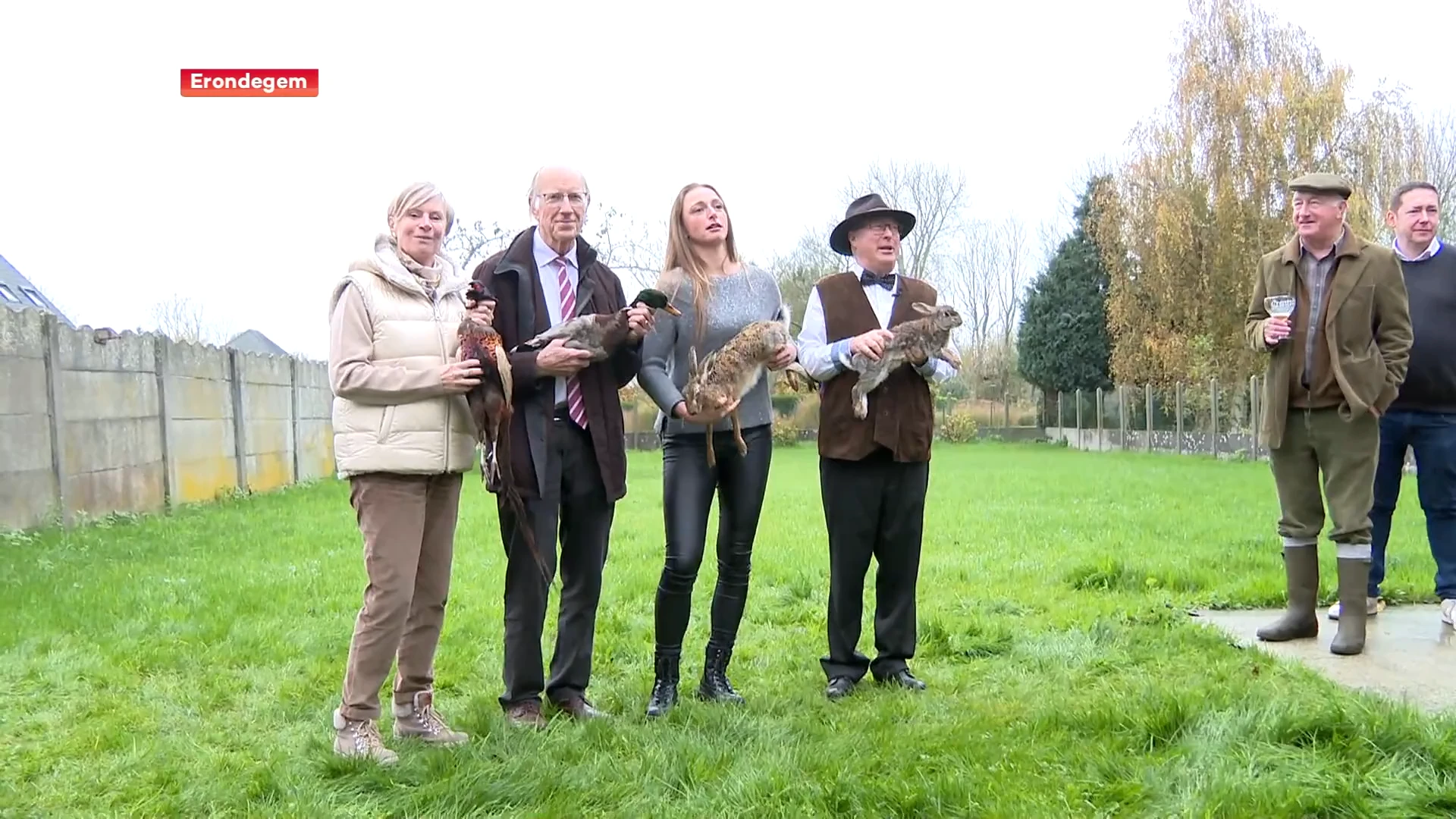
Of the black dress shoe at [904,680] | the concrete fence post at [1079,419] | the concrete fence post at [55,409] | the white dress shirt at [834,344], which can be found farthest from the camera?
the concrete fence post at [1079,419]

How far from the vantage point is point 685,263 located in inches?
162

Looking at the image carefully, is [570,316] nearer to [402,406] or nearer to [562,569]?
[402,406]

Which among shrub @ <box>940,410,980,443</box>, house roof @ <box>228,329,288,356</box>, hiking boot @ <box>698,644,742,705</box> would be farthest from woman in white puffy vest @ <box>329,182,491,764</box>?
house roof @ <box>228,329,288,356</box>

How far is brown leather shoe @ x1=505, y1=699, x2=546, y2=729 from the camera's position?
149 inches

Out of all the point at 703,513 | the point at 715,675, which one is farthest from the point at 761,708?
the point at 703,513

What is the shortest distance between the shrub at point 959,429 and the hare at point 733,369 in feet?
96.5

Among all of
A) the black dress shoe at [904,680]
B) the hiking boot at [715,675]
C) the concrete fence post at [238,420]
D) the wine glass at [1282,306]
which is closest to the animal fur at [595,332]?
the hiking boot at [715,675]

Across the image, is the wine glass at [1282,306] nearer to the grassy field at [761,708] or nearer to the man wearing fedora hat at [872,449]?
the grassy field at [761,708]

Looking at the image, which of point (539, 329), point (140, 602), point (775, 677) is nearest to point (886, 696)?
point (775, 677)

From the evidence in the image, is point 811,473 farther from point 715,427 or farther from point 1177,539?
point 715,427

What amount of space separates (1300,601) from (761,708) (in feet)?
8.65

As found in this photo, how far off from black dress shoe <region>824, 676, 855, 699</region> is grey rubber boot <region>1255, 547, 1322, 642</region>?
2.02 metres

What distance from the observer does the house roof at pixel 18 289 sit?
1681cm

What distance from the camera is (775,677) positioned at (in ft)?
15.0
